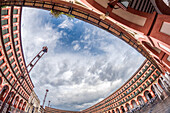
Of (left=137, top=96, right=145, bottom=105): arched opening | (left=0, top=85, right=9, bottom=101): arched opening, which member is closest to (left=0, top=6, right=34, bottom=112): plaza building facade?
(left=0, top=85, right=9, bottom=101): arched opening

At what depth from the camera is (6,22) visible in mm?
21344

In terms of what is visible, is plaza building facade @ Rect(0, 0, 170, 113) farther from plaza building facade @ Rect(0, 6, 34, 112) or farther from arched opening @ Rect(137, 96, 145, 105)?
arched opening @ Rect(137, 96, 145, 105)

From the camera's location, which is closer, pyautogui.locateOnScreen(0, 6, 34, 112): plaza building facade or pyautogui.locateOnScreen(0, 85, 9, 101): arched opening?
pyautogui.locateOnScreen(0, 6, 34, 112): plaza building facade

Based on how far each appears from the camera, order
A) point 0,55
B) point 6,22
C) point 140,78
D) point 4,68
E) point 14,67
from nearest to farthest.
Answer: point 6,22 → point 0,55 → point 4,68 → point 14,67 → point 140,78

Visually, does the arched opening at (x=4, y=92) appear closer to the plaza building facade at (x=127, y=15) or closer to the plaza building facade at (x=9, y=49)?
the plaza building facade at (x=9, y=49)

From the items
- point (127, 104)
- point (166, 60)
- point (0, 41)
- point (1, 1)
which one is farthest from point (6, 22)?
point (127, 104)

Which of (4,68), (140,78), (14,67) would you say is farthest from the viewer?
(140,78)

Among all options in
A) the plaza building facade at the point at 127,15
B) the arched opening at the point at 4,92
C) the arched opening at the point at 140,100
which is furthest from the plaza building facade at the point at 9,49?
the arched opening at the point at 140,100

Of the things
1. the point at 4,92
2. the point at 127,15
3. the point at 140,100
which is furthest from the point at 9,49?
the point at 140,100

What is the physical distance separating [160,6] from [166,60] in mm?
7330

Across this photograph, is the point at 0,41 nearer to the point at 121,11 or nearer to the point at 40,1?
the point at 40,1

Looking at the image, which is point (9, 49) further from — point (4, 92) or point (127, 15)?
point (127, 15)

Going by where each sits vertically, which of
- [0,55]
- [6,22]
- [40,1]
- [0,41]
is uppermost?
[6,22]

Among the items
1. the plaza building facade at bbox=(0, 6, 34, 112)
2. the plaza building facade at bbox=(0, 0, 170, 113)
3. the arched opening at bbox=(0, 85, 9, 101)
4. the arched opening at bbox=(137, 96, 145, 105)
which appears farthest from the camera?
the arched opening at bbox=(137, 96, 145, 105)
